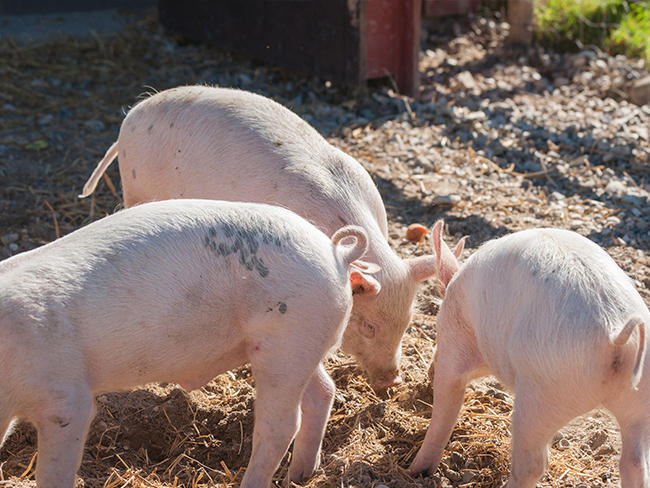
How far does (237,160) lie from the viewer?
11.0 ft

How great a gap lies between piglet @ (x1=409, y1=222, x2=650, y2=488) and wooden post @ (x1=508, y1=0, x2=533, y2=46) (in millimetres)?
6154

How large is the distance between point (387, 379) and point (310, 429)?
58cm

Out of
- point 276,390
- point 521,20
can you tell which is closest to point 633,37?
point 521,20

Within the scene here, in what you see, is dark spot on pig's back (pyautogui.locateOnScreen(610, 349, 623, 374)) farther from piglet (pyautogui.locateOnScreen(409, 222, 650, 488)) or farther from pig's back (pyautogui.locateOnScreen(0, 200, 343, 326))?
pig's back (pyautogui.locateOnScreen(0, 200, 343, 326))

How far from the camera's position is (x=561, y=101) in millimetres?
6875

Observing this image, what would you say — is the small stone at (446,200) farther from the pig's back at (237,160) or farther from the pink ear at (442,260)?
the pink ear at (442,260)

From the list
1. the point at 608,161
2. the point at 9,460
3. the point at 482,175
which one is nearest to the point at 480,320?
the point at 9,460

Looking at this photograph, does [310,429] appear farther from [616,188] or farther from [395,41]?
[395,41]

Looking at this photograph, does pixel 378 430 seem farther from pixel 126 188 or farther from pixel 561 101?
pixel 561 101

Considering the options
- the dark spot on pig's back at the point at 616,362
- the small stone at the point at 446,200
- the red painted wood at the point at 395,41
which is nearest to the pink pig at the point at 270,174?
the dark spot on pig's back at the point at 616,362

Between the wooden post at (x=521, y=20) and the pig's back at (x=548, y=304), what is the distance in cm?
614

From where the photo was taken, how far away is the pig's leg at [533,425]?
2.27 metres

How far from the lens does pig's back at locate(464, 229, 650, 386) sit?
2.24 meters

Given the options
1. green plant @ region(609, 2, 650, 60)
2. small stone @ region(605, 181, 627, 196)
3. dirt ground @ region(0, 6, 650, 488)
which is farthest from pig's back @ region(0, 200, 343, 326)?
green plant @ region(609, 2, 650, 60)
